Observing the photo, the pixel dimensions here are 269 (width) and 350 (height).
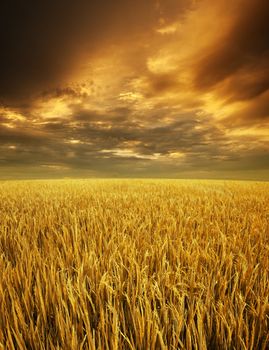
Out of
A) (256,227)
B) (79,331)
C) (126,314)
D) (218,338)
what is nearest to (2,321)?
(79,331)

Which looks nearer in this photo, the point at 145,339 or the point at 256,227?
the point at 145,339

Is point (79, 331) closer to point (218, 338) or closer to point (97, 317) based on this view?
point (97, 317)

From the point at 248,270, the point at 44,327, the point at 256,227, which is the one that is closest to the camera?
the point at 44,327

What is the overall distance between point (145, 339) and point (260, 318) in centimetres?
56

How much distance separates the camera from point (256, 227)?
3242 mm

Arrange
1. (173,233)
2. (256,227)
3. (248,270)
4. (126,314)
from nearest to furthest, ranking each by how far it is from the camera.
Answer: (126,314) → (248,270) → (173,233) → (256,227)

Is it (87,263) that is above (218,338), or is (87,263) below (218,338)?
above

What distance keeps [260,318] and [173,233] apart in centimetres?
168

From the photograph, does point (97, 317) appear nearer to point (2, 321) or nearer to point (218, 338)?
point (2, 321)

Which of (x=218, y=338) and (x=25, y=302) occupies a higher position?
(x=25, y=302)

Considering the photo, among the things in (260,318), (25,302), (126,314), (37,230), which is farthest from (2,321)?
(37,230)

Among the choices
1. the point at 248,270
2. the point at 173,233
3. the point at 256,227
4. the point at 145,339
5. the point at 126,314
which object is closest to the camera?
the point at 145,339

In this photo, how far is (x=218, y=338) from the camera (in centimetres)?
109

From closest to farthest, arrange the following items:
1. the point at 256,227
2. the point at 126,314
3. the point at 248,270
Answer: the point at 126,314 → the point at 248,270 → the point at 256,227
